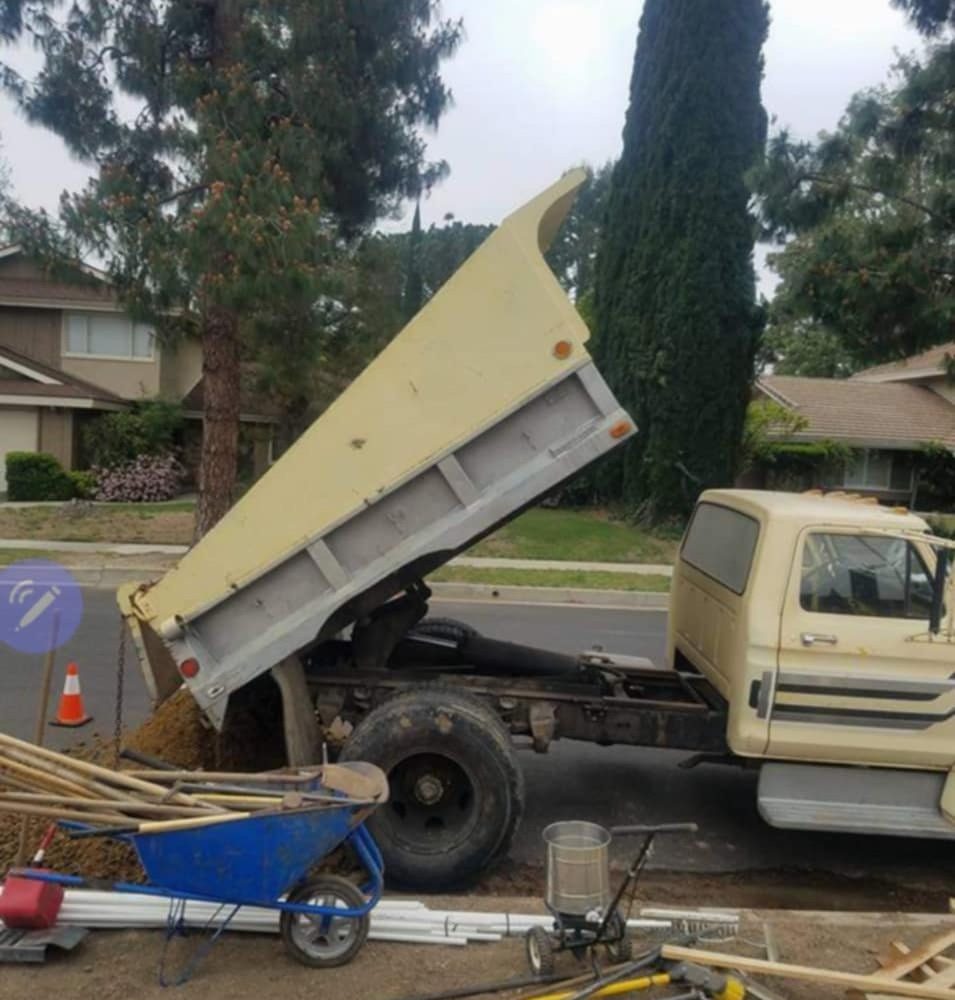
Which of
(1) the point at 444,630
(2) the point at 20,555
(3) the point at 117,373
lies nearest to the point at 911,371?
(3) the point at 117,373

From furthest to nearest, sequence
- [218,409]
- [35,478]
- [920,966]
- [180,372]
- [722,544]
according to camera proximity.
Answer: [180,372]
[35,478]
[218,409]
[722,544]
[920,966]

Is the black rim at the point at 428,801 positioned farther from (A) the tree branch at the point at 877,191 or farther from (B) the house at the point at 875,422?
(B) the house at the point at 875,422

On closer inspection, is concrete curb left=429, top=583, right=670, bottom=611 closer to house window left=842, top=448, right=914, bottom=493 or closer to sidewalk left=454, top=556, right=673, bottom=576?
sidewalk left=454, top=556, right=673, bottom=576

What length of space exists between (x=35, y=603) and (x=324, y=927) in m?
4.50

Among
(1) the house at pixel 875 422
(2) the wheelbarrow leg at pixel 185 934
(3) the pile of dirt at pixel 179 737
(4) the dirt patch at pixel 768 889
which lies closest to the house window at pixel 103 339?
(1) the house at pixel 875 422

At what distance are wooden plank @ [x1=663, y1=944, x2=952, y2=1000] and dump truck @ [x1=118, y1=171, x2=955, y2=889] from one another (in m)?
1.27

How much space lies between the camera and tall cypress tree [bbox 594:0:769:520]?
2003 centimetres

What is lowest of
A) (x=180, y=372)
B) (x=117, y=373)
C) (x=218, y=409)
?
(x=218, y=409)

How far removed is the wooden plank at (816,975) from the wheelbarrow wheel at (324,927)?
117 cm

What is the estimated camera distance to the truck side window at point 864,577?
186 inches

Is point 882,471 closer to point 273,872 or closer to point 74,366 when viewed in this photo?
point 74,366

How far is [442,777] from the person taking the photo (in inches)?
181

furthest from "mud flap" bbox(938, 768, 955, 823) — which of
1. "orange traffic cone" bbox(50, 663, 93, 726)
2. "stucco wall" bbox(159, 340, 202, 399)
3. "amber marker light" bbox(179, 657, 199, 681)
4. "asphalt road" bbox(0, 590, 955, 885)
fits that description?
"stucco wall" bbox(159, 340, 202, 399)

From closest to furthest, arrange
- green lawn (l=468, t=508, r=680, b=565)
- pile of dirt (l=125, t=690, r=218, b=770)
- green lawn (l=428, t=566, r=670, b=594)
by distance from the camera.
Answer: pile of dirt (l=125, t=690, r=218, b=770) → green lawn (l=428, t=566, r=670, b=594) → green lawn (l=468, t=508, r=680, b=565)
